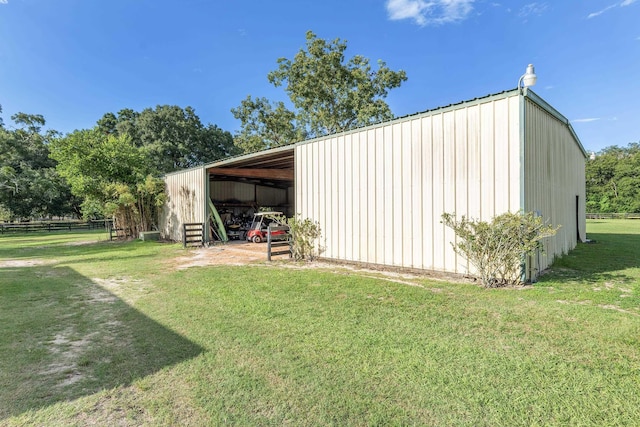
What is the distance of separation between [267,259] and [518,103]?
6.65 metres

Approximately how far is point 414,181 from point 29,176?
29.3 metres

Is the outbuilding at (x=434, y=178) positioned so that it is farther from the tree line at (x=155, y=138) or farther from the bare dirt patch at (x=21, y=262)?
the tree line at (x=155, y=138)

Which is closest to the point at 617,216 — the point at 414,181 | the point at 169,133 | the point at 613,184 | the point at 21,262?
the point at 613,184

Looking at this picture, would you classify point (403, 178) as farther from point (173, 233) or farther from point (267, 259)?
point (173, 233)

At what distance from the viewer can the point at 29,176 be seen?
922 inches

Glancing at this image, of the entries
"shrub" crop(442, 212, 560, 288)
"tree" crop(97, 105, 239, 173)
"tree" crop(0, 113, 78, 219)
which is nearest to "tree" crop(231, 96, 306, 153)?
"tree" crop(97, 105, 239, 173)

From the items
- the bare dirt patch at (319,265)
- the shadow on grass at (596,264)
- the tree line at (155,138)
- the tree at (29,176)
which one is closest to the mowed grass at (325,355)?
the shadow on grass at (596,264)

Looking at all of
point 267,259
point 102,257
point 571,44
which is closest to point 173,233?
point 102,257

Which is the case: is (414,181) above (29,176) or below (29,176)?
below

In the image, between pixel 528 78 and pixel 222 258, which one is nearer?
pixel 528 78

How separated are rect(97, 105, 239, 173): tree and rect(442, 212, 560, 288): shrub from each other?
27.0m

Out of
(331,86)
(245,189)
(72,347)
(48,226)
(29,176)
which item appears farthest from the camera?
(48,226)

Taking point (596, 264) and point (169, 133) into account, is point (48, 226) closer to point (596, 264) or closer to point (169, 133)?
point (169, 133)

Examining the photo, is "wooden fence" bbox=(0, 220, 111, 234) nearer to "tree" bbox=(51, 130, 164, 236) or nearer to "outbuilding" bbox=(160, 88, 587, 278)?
"tree" bbox=(51, 130, 164, 236)
